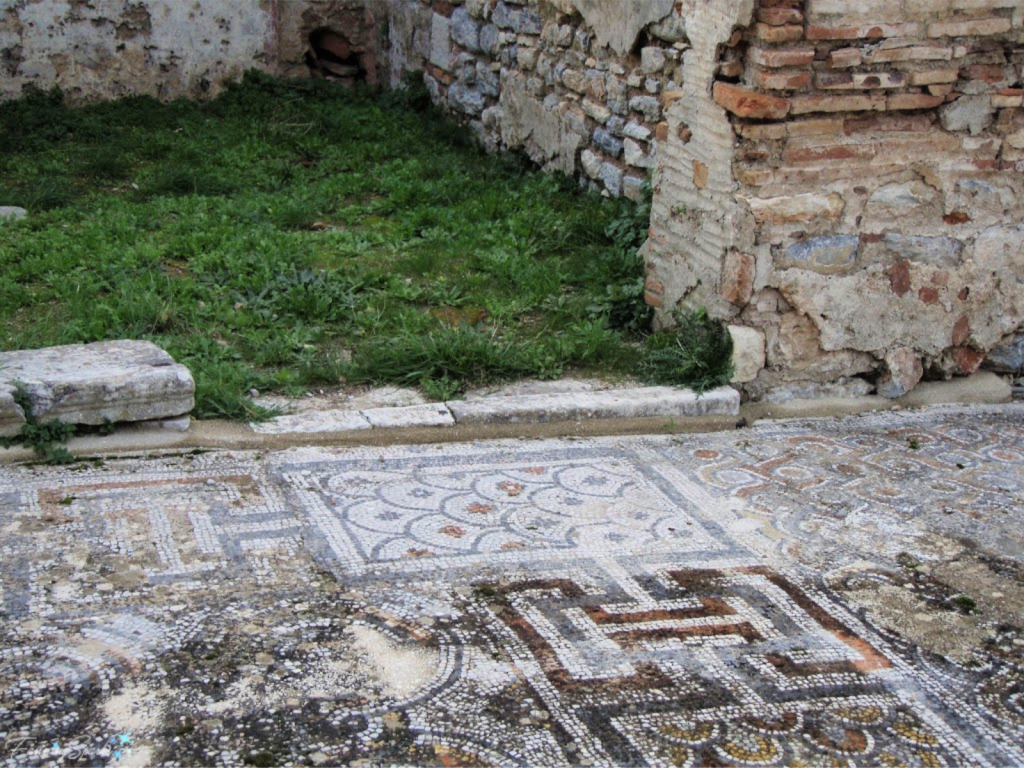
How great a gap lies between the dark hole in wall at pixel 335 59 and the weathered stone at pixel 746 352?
18.8ft

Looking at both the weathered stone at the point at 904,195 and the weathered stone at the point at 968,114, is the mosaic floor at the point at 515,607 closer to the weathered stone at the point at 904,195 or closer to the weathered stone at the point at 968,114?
the weathered stone at the point at 904,195

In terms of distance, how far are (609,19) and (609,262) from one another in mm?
1456

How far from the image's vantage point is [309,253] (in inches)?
235

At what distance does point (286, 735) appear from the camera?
2.67 metres

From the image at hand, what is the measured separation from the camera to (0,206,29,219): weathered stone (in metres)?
6.34

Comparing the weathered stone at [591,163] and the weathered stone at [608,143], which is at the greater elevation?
the weathered stone at [608,143]

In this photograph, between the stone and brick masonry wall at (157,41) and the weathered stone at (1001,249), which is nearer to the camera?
the weathered stone at (1001,249)

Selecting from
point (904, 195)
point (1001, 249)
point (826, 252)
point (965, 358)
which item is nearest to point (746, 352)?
point (826, 252)

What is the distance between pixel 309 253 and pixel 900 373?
9.37 ft

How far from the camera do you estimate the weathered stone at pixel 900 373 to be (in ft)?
15.9

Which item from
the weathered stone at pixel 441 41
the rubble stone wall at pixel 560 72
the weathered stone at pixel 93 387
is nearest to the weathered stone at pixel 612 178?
the rubble stone wall at pixel 560 72

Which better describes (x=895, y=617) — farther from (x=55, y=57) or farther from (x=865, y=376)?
(x=55, y=57)

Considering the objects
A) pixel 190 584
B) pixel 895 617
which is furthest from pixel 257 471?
pixel 895 617

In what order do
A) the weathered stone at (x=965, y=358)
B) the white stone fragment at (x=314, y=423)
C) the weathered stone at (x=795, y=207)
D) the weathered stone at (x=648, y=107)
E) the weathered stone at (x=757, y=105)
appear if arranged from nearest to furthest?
1. the white stone fragment at (x=314, y=423)
2. the weathered stone at (x=757, y=105)
3. the weathered stone at (x=795, y=207)
4. the weathered stone at (x=965, y=358)
5. the weathered stone at (x=648, y=107)
